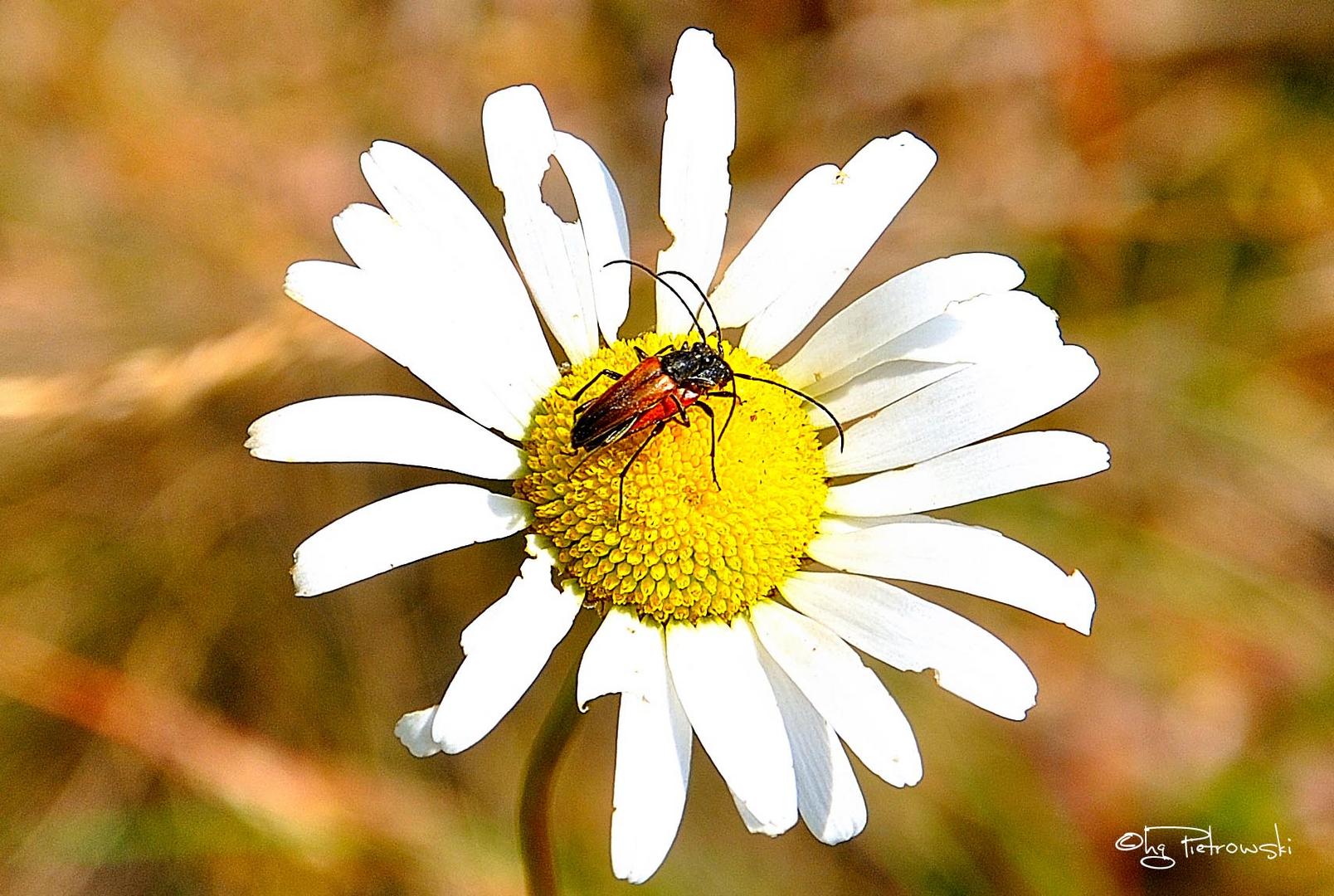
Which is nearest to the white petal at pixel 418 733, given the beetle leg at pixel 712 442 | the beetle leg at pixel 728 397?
the beetle leg at pixel 712 442

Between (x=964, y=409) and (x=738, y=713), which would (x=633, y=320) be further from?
(x=738, y=713)

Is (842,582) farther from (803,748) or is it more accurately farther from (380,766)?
(380,766)

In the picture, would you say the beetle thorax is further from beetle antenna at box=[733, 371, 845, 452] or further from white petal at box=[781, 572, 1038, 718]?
white petal at box=[781, 572, 1038, 718]

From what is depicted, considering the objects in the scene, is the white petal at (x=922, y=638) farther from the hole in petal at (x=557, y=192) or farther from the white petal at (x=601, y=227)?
the hole in petal at (x=557, y=192)

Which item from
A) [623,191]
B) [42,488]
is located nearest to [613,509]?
[42,488]

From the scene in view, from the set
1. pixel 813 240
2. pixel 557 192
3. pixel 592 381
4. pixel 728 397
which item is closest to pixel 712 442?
pixel 728 397
